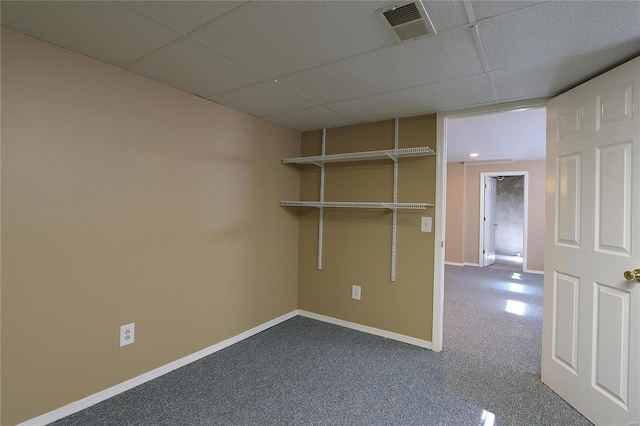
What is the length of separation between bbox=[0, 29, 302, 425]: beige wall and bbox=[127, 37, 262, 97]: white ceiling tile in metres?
0.14

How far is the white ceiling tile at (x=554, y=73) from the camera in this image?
5.43 feet

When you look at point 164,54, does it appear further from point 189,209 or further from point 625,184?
point 625,184

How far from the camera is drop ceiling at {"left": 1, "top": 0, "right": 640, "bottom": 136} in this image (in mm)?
1340

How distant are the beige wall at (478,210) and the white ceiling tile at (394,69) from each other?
17.2 ft

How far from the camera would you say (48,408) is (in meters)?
1.70

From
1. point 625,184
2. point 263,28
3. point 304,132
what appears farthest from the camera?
point 304,132

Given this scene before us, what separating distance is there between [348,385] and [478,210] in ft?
18.6

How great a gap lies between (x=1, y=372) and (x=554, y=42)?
128 inches

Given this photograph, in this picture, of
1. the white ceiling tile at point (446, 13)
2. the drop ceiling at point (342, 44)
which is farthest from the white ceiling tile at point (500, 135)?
the white ceiling tile at point (446, 13)

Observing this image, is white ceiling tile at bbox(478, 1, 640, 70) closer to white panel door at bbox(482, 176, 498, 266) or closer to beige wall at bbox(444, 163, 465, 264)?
beige wall at bbox(444, 163, 465, 264)

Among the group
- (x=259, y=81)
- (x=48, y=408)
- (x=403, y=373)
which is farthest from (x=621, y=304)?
(x=48, y=408)

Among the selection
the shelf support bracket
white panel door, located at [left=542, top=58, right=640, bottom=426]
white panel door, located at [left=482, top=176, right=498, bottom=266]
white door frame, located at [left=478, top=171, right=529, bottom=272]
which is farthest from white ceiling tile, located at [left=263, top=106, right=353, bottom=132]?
white panel door, located at [left=482, top=176, right=498, bottom=266]

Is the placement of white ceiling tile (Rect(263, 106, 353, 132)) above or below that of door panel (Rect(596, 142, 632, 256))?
above

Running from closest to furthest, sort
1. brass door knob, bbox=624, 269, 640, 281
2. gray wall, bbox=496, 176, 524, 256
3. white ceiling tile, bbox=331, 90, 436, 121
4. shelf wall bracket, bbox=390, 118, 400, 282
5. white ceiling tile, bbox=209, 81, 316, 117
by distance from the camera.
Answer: brass door knob, bbox=624, 269, 640, 281 → white ceiling tile, bbox=209, 81, 316, 117 → white ceiling tile, bbox=331, 90, 436, 121 → shelf wall bracket, bbox=390, 118, 400, 282 → gray wall, bbox=496, 176, 524, 256
